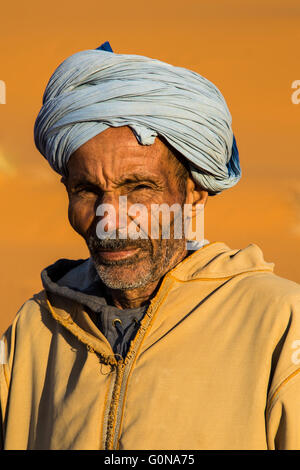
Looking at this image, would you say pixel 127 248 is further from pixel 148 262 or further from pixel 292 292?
pixel 292 292

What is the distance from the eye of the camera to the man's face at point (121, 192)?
3.29m

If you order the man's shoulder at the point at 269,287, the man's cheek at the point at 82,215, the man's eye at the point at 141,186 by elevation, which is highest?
the man's eye at the point at 141,186

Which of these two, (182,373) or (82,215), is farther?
(82,215)

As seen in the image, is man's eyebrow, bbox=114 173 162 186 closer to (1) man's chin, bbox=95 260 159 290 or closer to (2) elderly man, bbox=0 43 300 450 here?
(2) elderly man, bbox=0 43 300 450

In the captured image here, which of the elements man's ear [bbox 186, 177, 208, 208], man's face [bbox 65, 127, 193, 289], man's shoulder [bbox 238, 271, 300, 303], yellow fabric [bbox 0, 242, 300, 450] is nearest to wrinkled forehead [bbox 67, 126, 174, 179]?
man's face [bbox 65, 127, 193, 289]

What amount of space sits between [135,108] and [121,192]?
1.02 ft

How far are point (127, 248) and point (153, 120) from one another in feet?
1.55

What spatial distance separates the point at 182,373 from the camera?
3.09 meters

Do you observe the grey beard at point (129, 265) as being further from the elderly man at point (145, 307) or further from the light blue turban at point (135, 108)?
the light blue turban at point (135, 108)

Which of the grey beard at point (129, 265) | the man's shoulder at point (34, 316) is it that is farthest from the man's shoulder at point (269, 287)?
the man's shoulder at point (34, 316)

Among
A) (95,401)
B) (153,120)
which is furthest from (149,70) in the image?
(95,401)

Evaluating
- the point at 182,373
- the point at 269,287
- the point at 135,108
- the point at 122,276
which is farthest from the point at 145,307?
the point at 135,108

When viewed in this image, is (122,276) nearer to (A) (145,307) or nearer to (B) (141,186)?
(A) (145,307)

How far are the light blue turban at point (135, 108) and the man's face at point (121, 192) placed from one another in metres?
0.05
